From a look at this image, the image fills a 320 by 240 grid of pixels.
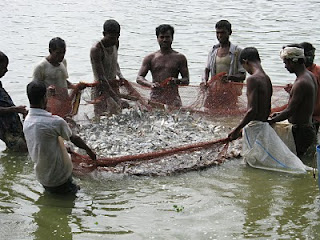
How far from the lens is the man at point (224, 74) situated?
8.56m

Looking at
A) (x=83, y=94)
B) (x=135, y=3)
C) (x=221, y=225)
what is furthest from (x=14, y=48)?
(x=221, y=225)

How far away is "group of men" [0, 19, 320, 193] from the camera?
5859 millimetres

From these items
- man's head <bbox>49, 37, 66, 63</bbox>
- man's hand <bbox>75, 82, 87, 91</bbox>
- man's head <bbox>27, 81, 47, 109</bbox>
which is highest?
man's head <bbox>49, 37, 66, 63</bbox>

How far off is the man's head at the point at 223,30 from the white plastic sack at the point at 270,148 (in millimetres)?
2115

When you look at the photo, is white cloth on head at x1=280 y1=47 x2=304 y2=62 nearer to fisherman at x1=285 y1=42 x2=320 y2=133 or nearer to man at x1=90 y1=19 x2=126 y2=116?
fisherman at x1=285 y1=42 x2=320 y2=133

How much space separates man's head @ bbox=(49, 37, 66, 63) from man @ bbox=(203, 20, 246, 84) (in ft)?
7.70

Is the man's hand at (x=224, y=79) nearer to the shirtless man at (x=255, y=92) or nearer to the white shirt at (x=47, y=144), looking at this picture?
the shirtless man at (x=255, y=92)

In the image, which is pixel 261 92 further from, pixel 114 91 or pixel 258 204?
pixel 114 91

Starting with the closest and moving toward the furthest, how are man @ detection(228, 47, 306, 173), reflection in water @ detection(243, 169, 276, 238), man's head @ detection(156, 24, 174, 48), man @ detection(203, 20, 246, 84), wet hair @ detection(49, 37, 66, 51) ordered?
1. reflection in water @ detection(243, 169, 276, 238)
2. man @ detection(228, 47, 306, 173)
3. wet hair @ detection(49, 37, 66, 51)
4. man's head @ detection(156, 24, 174, 48)
5. man @ detection(203, 20, 246, 84)

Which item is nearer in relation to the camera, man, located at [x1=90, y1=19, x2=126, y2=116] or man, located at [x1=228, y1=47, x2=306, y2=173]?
man, located at [x1=228, y1=47, x2=306, y2=173]

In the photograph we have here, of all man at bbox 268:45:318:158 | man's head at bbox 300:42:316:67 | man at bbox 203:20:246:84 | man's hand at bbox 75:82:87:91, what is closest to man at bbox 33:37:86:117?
man's hand at bbox 75:82:87:91

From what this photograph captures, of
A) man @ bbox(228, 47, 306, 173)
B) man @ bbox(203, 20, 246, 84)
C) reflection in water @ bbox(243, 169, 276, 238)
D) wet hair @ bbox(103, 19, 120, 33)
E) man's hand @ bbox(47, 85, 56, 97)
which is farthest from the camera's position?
man @ bbox(203, 20, 246, 84)

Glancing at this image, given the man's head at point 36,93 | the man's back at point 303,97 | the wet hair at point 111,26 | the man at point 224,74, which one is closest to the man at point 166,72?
the man at point 224,74

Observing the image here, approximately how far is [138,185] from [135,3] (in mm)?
20174
